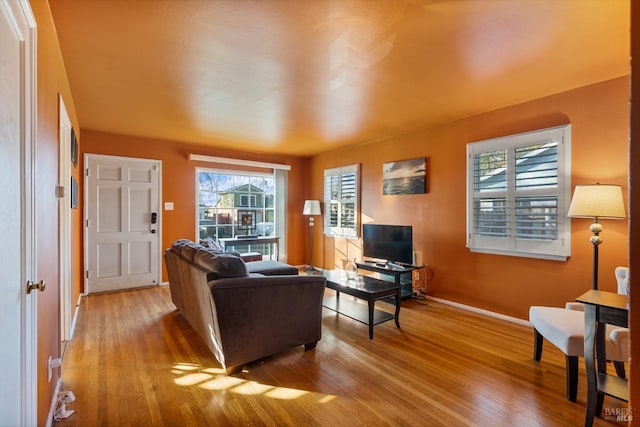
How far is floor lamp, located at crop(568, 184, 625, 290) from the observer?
2459 mm

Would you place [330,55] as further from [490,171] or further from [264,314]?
[490,171]

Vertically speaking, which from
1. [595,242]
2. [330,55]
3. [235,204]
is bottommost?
[595,242]

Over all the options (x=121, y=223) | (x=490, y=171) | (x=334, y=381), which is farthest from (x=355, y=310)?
(x=121, y=223)

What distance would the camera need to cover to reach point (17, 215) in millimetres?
1233

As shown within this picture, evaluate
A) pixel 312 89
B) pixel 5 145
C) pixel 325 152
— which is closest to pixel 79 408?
pixel 5 145

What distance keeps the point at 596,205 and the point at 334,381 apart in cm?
243

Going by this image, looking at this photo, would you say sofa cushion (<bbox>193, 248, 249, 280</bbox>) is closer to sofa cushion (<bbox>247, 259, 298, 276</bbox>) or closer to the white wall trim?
the white wall trim

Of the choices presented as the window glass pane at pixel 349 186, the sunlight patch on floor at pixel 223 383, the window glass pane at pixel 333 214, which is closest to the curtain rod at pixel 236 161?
the window glass pane at pixel 333 214

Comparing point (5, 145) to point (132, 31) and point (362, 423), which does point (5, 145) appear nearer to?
point (132, 31)

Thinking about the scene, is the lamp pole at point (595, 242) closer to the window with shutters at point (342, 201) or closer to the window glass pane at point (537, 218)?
the window glass pane at point (537, 218)

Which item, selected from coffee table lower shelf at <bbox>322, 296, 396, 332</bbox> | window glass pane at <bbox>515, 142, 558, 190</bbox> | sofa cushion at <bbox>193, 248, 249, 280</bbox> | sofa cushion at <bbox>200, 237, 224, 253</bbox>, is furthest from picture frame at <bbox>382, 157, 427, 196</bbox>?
sofa cushion at <bbox>193, 248, 249, 280</bbox>

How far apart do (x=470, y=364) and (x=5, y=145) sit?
9.90 ft

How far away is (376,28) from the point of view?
6.45 feet

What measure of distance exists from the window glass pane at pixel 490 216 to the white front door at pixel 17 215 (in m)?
3.85
